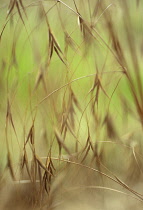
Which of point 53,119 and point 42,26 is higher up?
point 42,26

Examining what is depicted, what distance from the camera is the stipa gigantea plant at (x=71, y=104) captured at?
125 cm

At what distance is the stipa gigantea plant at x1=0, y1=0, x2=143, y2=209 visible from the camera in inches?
49.3

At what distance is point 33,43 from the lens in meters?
1.27

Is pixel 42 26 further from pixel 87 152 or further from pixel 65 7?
pixel 87 152

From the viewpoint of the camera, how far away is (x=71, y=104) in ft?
4.16

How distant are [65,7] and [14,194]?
0.53 m

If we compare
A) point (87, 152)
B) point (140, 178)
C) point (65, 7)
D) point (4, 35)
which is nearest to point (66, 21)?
point (65, 7)

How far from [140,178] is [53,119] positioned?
288mm

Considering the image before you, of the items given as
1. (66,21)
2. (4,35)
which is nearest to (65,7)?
(66,21)

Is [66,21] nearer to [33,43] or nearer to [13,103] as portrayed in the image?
[33,43]

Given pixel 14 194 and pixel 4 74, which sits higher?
pixel 4 74

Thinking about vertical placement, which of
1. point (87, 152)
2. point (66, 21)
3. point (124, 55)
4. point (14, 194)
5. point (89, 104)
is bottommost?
point (14, 194)

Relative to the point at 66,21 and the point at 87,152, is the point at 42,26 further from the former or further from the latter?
the point at 87,152

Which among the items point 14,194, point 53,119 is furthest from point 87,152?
point 14,194
